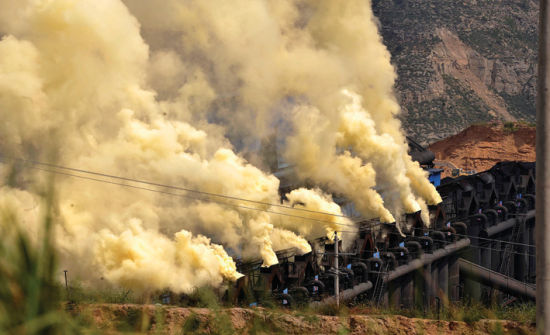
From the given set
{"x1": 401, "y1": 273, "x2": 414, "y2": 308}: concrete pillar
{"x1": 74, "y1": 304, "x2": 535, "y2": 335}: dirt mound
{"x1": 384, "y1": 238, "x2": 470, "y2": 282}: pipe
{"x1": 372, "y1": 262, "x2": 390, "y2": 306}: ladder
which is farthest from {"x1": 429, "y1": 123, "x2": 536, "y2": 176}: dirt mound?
{"x1": 74, "y1": 304, "x2": 535, "y2": 335}: dirt mound

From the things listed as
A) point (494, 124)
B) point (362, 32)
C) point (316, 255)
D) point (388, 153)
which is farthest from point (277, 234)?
point (494, 124)

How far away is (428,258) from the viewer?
111ft

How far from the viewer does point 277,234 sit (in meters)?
30.9

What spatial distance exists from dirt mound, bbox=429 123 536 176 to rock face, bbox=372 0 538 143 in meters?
16.2

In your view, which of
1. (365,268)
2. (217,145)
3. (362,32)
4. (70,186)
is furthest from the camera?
(362,32)

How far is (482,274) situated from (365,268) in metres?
9.01

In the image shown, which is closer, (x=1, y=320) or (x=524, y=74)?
(x=1, y=320)

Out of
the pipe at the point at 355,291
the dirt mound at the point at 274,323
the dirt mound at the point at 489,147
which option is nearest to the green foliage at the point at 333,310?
the dirt mound at the point at 274,323

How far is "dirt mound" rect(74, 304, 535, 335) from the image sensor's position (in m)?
5.91

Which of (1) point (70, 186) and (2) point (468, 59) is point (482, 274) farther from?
(2) point (468, 59)

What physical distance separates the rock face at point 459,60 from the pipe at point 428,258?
199 feet

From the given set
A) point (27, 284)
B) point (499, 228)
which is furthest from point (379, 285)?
point (27, 284)

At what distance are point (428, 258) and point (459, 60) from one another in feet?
283

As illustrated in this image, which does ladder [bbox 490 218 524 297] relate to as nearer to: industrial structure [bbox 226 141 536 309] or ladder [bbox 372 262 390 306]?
industrial structure [bbox 226 141 536 309]
